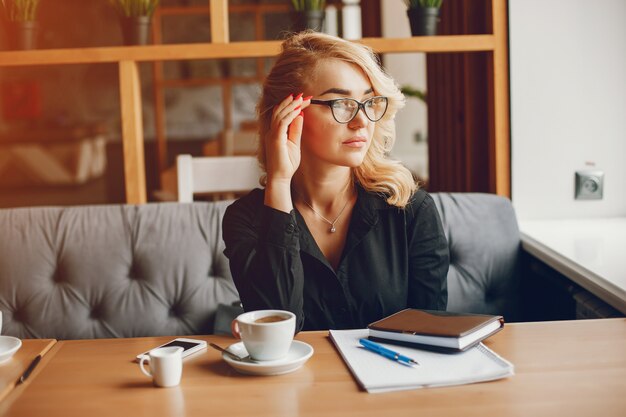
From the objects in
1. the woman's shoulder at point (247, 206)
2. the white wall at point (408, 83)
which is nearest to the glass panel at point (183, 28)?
the white wall at point (408, 83)

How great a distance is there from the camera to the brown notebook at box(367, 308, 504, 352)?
1.11m

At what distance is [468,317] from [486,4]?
1.42 meters

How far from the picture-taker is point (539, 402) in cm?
94

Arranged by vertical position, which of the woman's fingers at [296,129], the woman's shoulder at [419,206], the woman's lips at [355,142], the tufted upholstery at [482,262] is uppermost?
the woman's fingers at [296,129]

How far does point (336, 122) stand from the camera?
5.07 feet

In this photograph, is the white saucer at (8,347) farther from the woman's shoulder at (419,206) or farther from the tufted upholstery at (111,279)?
the woman's shoulder at (419,206)

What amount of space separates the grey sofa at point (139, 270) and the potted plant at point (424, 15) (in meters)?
0.58

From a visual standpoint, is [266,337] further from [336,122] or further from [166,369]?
[336,122]

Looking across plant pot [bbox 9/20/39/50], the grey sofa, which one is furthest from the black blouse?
plant pot [bbox 9/20/39/50]

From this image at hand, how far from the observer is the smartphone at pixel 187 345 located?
1.18m

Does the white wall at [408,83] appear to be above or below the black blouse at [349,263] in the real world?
above

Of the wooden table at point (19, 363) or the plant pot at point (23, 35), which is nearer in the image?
the wooden table at point (19, 363)

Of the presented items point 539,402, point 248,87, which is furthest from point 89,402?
point 248,87

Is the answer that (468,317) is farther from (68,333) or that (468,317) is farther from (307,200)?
(68,333)
